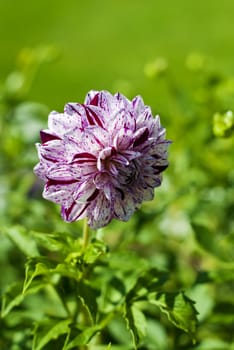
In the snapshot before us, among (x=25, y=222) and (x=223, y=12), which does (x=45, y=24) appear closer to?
(x=223, y=12)

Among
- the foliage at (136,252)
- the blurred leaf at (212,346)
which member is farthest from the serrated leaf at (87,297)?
the blurred leaf at (212,346)

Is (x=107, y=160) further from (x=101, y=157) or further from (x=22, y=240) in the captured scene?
(x=22, y=240)

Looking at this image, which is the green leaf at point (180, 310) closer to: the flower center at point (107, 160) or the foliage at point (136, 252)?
the foliage at point (136, 252)

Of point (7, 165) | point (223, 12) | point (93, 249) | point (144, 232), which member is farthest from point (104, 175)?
point (223, 12)

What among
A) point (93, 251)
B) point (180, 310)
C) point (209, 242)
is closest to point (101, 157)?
point (93, 251)

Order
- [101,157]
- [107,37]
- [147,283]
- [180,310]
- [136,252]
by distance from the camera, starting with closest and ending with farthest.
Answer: [101,157]
[180,310]
[147,283]
[136,252]
[107,37]

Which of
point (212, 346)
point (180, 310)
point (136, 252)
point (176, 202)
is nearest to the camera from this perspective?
point (180, 310)
